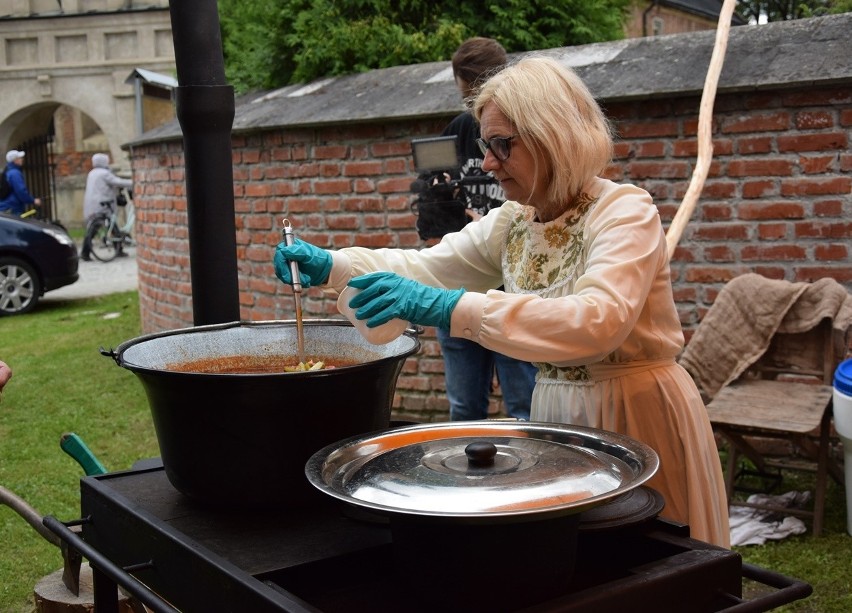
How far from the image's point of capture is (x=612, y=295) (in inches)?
81.4

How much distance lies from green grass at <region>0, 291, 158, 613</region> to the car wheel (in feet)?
3.24

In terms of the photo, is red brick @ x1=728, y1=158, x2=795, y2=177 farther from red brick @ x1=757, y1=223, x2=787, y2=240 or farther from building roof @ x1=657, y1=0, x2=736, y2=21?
building roof @ x1=657, y1=0, x2=736, y2=21

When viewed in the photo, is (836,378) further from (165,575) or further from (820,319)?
(165,575)

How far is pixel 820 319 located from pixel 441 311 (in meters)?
3.36

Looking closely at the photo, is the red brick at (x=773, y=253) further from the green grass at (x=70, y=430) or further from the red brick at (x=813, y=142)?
the green grass at (x=70, y=430)

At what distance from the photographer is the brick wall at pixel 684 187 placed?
5012 mm

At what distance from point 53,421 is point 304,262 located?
5.26 metres

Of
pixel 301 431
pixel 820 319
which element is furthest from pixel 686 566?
pixel 820 319

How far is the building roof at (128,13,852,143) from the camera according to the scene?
5.01 m

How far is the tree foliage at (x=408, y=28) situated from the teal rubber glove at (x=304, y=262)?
5.38 m

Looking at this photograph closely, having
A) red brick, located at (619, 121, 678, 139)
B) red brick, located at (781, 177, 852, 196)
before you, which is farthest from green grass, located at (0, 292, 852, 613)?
red brick, located at (619, 121, 678, 139)

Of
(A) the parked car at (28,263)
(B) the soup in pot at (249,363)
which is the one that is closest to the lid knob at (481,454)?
(B) the soup in pot at (249,363)

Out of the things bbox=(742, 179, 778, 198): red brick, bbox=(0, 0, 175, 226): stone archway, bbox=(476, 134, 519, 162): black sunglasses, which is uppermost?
bbox=(0, 0, 175, 226): stone archway

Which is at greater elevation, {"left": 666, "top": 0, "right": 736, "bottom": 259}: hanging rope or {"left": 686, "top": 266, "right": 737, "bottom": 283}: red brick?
{"left": 666, "top": 0, "right": 736, "bottom": 259}: hanging rope
